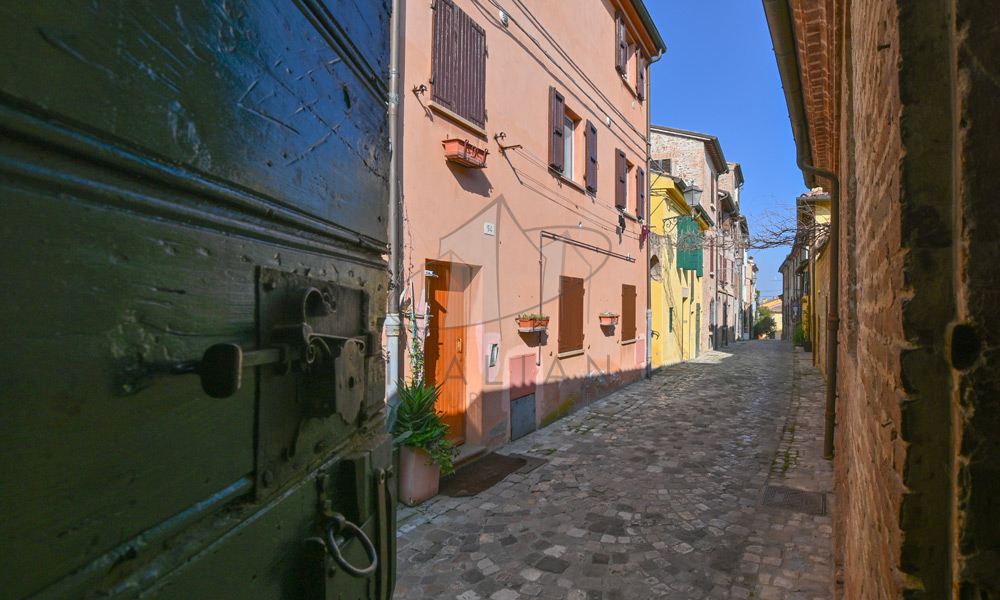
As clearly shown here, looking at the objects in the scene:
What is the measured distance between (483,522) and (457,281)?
2891 millimetres

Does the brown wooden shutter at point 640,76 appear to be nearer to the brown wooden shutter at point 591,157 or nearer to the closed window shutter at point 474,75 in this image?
the brown wooden shutter at point 591,157

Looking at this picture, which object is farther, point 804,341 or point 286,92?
point 804,341

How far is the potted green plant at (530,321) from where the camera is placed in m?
7.39

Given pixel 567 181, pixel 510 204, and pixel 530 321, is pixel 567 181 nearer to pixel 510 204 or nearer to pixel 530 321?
pixel 510 204

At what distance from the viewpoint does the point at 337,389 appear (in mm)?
1251

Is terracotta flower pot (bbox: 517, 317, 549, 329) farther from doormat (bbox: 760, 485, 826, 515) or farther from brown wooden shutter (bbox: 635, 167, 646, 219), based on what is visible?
brown wooden shutter (bbox: 635, 167, 646, 219)

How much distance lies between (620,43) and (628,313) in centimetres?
605

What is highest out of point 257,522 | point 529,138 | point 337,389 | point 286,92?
point 529,138

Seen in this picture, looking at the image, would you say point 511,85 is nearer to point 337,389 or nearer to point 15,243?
point 337,389

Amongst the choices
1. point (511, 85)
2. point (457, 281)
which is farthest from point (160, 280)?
point (511, 85)

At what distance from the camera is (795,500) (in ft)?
16.3

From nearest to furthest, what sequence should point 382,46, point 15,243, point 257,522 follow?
point 15,243 → point 257,522 → point 382,46

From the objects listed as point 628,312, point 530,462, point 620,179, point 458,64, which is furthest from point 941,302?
point 628,312

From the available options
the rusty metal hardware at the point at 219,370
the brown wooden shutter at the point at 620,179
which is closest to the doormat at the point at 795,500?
the rusty metal hardware at the point at 219,370
